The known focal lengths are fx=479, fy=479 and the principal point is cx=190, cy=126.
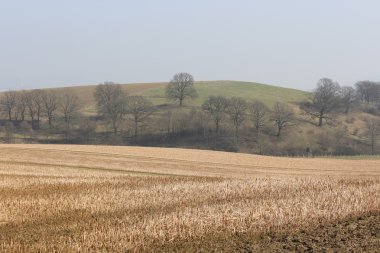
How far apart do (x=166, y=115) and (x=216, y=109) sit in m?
10.9

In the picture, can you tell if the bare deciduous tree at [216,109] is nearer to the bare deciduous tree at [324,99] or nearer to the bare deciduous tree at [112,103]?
the bare deciduous tree at [112,103]

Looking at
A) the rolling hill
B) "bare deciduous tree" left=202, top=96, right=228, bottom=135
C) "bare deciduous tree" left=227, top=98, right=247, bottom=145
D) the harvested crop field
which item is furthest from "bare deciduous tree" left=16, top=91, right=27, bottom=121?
the harvested crop field

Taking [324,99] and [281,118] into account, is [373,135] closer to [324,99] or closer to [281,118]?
[281,118]

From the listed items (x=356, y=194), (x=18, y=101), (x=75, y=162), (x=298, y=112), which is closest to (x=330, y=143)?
(x=298, y=112)

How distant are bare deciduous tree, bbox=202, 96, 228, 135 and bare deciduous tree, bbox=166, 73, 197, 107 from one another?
13039 millimetres

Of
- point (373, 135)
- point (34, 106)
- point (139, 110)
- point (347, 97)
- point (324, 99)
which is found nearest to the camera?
point (373, 135)

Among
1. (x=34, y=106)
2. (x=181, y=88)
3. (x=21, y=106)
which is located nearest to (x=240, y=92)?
(x=181, y=88)

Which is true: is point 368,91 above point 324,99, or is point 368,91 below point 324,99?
above

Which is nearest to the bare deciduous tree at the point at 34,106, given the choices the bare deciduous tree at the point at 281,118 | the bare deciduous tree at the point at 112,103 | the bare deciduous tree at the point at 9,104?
the bare deciduous tree at the point at 9,104

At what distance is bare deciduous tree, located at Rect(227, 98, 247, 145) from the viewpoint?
321 feet

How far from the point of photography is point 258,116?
3856 inches

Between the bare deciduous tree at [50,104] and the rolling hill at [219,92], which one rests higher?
the rolling hill at [219,92]

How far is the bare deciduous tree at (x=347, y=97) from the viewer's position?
118325 millimetres

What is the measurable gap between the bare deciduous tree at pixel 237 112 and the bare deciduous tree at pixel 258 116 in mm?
1868
